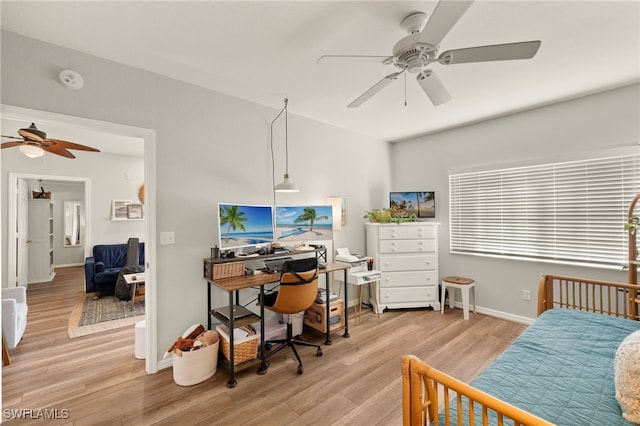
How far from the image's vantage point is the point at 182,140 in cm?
266

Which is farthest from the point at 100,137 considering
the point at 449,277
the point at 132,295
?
the point at 449,277

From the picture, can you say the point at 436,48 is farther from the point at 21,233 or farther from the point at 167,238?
the point at 21,233

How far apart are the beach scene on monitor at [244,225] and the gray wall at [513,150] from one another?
107 inches

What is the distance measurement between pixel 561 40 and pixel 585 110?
4.83 ft

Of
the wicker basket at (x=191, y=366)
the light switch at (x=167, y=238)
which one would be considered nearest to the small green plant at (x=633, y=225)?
the wicker basket at (x=191, y=366)

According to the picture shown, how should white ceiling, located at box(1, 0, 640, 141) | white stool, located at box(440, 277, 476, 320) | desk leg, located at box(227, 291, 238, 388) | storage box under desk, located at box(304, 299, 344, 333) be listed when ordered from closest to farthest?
white ceiling, located at box(1, 0, 640, 141) → desk leg, located at box(227, 291, 238, 388) → storage box under desk, located at box(304, 299, 344, 333) → white stool, located at box(440, 277, 476, 320)

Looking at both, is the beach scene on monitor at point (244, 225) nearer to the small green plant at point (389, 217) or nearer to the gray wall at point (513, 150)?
the small green plant at point (389, 217)

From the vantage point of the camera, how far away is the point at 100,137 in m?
4.50

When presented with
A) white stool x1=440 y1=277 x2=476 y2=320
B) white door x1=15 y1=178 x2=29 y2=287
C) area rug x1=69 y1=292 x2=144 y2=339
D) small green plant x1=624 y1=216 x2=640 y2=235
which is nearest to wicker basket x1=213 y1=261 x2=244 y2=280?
area rug x1=69 y1=292 x2=144 y2=339

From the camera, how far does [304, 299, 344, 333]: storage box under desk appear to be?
10.4ft

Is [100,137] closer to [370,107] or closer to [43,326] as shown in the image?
[43,326]

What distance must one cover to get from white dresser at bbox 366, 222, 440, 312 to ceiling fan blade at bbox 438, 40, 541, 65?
98.6 inches

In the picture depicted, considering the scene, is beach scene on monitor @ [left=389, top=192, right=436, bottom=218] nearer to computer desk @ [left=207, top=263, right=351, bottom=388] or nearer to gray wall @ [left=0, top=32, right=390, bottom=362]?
gray wall @ [left=0, top=32, right=390, bottom=362]

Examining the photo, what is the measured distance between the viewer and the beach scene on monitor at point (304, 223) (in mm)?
3254
